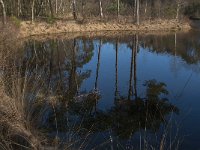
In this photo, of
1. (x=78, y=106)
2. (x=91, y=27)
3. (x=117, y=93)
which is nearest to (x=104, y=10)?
(x=91, y=27)

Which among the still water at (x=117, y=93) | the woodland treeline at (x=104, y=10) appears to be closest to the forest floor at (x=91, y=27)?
the woodland treeline at (x=104, y=10)

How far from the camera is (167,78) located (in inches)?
651

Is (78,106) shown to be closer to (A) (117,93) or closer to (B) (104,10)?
(A) (117,93)

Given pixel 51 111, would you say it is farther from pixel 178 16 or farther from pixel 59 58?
pixel 178 16

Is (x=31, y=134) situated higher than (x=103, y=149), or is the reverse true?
(x=31, y=134)

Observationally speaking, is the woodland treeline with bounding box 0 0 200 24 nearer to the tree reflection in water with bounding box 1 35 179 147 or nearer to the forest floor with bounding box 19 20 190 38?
the forest floor with bounding box 19 20 190 38

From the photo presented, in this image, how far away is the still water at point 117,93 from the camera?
9266 millimetres

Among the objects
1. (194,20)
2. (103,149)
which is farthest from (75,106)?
(194,20)

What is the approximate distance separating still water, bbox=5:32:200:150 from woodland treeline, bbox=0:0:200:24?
39.8 ft

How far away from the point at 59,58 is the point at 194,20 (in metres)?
30.6

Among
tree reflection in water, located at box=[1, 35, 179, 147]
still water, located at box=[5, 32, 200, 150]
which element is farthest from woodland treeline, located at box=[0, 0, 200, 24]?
tree reflection in water, located at box=[1, 35, 179, 147]

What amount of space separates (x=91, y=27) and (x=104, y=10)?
12.4m

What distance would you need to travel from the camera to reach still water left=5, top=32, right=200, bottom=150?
30.4 feet

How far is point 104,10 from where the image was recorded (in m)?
48.6
